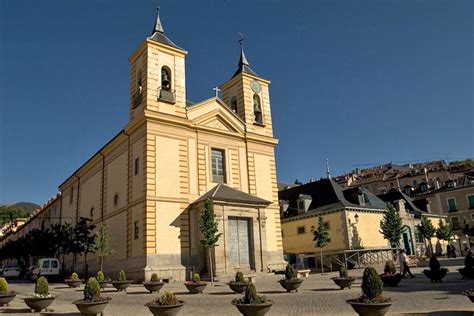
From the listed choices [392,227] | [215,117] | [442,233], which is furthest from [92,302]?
[442,233]

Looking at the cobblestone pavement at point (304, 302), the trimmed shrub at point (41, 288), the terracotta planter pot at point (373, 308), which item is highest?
the trimmed shrub at point (41, 288)

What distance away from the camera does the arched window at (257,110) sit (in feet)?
101

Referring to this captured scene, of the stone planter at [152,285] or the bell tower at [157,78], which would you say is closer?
the stone planter at [152,285]

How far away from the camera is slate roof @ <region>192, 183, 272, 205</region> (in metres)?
23.6

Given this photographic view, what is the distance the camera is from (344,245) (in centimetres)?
3256

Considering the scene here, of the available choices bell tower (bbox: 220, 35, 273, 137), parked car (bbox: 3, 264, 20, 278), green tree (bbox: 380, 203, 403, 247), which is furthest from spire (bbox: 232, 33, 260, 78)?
parked car (bbox: 3, 264, 20, 278)

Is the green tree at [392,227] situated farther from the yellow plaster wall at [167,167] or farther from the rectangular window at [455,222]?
the rectangular window at [455,222]

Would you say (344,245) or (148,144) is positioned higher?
(148,144)

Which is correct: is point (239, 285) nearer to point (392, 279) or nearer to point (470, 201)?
point (392, 279)

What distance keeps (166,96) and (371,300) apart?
19.2 m

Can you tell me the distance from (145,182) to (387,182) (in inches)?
2369

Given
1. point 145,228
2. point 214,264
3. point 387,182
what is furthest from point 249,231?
point 387,182

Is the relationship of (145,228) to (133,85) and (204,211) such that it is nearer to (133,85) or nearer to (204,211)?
(204,211)

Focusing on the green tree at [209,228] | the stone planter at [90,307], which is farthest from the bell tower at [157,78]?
the stone planter at [90,307]
